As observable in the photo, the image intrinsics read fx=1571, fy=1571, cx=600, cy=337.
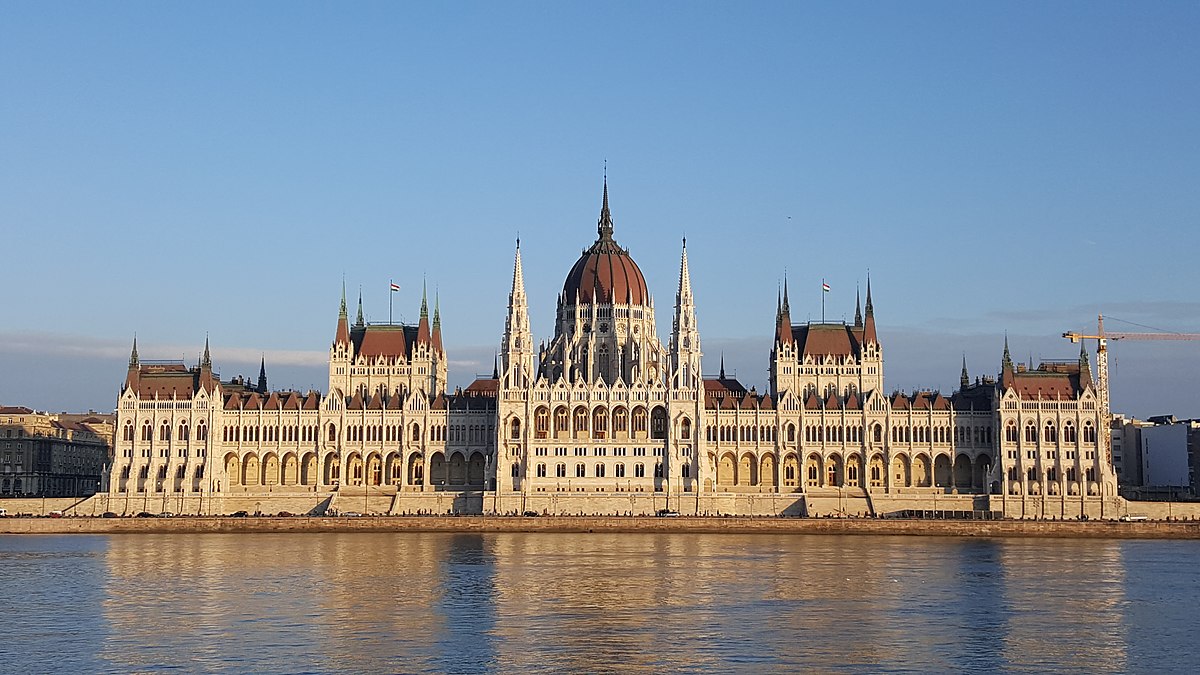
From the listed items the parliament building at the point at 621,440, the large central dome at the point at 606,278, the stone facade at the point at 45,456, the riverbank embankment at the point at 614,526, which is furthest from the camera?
the stone facade at the point at 45,456

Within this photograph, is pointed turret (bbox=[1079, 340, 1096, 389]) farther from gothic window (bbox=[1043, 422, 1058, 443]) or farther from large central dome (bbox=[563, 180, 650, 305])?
large central dome (bbox=[563, 180, 650, 305])

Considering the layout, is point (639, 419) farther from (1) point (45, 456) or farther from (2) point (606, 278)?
(1) point (45, 456)

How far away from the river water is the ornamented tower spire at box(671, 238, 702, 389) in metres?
39.8

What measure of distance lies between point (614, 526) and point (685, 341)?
2482cm

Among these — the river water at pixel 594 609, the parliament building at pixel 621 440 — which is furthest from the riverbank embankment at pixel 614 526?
the river water at pixel 594 609

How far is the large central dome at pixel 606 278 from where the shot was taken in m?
156

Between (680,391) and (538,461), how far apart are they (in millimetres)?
14525

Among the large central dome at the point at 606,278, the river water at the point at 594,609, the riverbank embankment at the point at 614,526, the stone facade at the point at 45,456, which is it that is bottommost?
the river water at the point at 594,609

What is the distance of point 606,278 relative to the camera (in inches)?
6176

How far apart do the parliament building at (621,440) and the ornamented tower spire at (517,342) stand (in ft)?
1.04

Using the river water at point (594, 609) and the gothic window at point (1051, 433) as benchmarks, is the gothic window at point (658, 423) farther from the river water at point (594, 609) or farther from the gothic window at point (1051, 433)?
the river water at point (594, 609)

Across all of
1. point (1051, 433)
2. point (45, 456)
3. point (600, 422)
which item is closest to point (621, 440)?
point (600, 422)

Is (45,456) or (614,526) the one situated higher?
(45,456)

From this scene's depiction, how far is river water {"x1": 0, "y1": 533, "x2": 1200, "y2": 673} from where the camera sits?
176ft
